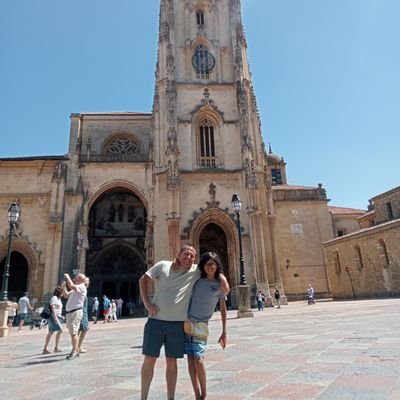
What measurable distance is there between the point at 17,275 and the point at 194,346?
2658 cm

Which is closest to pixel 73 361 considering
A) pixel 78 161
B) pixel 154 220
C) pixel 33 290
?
pixel 154 220

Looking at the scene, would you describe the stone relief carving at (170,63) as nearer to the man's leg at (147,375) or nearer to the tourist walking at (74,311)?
the tourist walking at (74,311)

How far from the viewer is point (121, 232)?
2833 cm

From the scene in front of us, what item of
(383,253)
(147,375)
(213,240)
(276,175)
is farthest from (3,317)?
(276,175)

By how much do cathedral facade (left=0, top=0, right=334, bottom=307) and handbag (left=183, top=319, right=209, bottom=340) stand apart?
1966 centimetres

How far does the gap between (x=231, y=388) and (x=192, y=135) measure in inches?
931

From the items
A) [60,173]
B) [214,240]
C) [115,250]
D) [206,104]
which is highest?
[206,104]

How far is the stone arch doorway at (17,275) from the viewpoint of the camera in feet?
83.0

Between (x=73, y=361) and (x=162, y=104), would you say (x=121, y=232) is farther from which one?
(x=73, y=361)

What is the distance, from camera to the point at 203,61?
2880 centimetres

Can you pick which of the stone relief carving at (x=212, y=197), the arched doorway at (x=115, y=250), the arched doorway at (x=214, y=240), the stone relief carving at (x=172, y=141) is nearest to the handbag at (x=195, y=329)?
the stone relief carving at (x=212, y=197)

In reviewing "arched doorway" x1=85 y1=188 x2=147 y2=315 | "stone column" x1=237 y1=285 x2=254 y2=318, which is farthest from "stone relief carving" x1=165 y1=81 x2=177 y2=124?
"stone column" x1=237 y1=285 x2=254 y2=318

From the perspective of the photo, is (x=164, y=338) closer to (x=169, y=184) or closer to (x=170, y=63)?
(x=169, y=184)

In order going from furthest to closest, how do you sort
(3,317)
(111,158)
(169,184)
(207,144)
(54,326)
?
(207,144), (111,158), (169,184), (3,317), (54,326)
